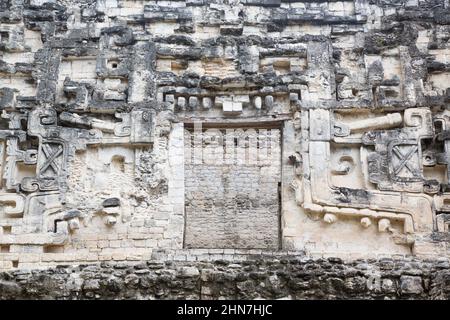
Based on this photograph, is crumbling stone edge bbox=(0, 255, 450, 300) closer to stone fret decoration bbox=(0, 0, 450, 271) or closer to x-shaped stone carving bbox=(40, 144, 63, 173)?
stone fret decoration bbox=(0, 0, 450, 271)

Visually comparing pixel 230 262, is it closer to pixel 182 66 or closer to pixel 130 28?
pixel 182 66

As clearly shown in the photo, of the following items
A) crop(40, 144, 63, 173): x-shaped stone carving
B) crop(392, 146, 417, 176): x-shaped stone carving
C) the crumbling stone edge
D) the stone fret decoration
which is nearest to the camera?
the crumbling stone edge

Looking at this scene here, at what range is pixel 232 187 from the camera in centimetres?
1052

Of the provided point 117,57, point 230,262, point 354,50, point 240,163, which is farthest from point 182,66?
point 230,262

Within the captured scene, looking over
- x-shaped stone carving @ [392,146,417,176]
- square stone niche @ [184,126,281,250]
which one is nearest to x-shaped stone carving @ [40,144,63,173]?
square stone niche @ [184,126,281,250]

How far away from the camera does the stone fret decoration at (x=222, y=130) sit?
10094 millimetres

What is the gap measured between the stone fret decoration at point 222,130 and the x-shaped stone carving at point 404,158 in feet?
0.08

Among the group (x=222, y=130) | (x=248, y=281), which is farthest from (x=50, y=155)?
(x=248, y=281)

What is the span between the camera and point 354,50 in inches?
441

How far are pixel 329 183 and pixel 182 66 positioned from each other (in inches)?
99.0

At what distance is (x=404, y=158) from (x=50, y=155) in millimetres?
4280

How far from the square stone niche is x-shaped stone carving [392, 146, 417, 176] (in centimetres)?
143

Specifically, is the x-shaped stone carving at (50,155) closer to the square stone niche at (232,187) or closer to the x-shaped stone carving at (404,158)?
the square stone niche at (232,187)

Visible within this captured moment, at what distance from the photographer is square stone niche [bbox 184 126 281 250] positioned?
10312 millimetres
